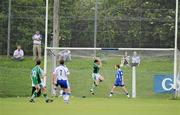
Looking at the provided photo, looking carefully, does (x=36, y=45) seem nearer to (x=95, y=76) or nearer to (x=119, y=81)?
(x=95, y=76)

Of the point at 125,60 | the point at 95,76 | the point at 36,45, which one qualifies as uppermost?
the point at 36,45

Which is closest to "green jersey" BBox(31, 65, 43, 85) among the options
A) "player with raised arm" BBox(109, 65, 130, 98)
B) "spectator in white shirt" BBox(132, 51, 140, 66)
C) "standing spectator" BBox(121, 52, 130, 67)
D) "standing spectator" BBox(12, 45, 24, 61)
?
"player with raised arm" BBox(109, 65, 130, 98)

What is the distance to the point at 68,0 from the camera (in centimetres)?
4534

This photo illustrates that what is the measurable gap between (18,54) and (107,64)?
6.19 meters

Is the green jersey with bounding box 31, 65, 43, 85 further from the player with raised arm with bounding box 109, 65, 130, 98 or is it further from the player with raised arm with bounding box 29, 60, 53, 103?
the player with raised arm with bounding box 109, 65, 130, 98

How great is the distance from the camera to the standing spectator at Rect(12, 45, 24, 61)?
4163 centimetres

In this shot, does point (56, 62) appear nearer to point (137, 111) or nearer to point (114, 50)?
point (114, 50)

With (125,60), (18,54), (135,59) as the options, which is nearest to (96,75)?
(125,60)

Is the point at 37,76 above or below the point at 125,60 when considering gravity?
below

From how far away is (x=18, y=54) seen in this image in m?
42.0

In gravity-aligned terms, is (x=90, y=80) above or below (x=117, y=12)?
below

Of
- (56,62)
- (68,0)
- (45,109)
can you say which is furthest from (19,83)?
(45,109)

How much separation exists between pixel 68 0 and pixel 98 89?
31.1 ft

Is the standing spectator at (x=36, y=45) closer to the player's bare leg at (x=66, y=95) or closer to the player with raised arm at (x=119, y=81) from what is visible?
the player with raised arm at (x=119, y=81)
